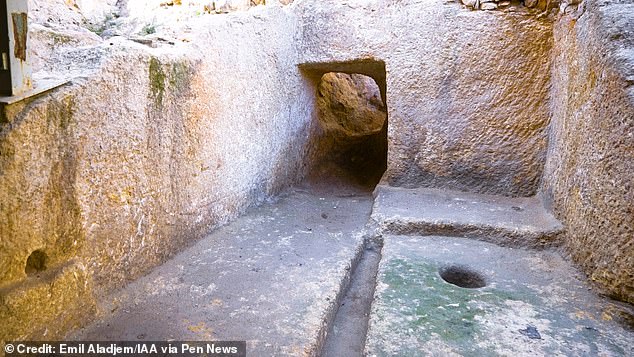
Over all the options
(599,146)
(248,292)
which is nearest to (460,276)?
(599,146)

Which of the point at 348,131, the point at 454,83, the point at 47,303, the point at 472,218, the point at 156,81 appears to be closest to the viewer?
the point at 47,303

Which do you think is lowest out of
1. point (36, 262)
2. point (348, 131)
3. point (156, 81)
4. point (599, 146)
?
point (348, 131)

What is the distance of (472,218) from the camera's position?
2873 millimetres

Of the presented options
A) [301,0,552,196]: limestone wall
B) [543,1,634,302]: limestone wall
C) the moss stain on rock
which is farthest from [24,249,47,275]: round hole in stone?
[301,0,552,196]: limestone wall

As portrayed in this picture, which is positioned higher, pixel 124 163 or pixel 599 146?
pixel 599 146

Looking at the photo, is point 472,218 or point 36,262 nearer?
point 36,262

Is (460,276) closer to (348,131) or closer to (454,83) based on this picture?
(454,83)

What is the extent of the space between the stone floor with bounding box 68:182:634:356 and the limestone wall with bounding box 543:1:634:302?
0.16 m

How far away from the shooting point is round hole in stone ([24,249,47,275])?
1.57 m

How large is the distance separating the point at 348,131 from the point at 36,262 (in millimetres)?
4377

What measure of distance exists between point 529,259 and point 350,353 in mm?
1248

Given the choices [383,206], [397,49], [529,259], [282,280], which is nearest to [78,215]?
[282,280]

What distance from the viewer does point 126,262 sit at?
2008 millimetres

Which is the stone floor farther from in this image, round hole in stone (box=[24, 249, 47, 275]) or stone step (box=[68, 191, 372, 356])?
round hole in stone (box=[24, 249, 47, 275])
